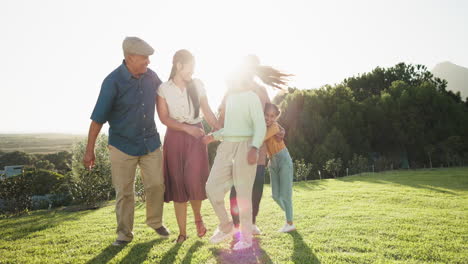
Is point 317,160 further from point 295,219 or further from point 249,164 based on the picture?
point 249,164

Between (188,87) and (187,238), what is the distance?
223 cm

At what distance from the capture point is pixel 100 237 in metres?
5.32

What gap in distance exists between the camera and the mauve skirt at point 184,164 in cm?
459

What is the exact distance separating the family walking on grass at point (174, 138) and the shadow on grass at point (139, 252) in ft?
0.87

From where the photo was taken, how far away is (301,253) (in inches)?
158

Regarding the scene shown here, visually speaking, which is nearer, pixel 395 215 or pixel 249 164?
pixel 249 164

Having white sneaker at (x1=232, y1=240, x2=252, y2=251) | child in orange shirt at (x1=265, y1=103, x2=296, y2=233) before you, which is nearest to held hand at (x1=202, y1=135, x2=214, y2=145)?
child in orange shirt at (x1=265, y1=103, x2=296, y2=233)

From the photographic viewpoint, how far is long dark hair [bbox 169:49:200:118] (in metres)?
4.49

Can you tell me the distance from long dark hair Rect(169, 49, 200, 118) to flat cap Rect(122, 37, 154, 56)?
403 mm

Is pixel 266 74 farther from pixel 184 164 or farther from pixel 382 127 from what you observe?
pixel 382 127

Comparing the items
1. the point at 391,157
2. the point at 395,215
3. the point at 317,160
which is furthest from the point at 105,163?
the point at 391,157

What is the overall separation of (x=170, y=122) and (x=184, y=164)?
63 cm

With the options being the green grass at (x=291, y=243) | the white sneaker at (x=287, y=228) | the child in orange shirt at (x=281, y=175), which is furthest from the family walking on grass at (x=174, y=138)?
the white sneaker at (x=287, y=228)

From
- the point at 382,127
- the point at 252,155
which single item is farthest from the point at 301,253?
the point at 382,127
